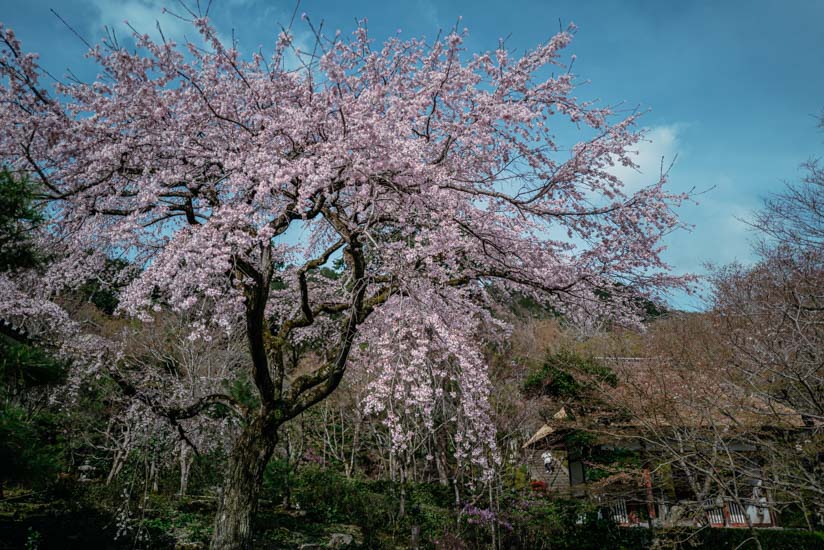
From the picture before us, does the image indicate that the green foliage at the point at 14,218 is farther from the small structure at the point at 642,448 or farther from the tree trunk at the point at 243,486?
the small structure at the point at 642,448

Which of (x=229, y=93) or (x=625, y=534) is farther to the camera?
(x=625, y=534)

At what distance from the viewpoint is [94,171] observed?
190 inches

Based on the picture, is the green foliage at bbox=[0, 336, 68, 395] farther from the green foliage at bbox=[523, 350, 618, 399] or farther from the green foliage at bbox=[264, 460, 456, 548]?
the green foliage at bbox=[523, 350, 618, 399]

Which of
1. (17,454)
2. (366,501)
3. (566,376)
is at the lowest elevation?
(366,501)

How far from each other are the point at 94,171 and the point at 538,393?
33.8 feet

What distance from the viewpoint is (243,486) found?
4.97 m

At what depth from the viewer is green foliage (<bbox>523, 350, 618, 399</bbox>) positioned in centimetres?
1091

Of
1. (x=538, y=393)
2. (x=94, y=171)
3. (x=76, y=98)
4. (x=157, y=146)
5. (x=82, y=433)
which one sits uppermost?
(x=76, y=98)

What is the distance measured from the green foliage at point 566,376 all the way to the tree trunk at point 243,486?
7152mm

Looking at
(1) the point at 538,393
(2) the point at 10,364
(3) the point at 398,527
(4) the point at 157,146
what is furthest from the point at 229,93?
(1) the point at 538,393

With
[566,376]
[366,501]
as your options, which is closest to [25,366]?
[366,501]

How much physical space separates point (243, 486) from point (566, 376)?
8709mm

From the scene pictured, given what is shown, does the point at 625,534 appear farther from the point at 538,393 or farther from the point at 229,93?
the point at 229,93

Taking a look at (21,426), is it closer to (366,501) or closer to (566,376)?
(366,501)
